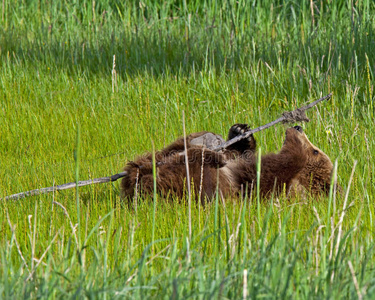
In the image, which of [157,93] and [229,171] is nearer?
[229,171]

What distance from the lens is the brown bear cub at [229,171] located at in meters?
3.06

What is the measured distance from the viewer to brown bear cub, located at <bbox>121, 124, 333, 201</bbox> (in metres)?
3.06

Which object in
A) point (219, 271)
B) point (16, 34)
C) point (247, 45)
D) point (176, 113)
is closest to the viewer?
point (219, 271)

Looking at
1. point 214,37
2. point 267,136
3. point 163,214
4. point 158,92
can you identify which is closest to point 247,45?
point 214,37

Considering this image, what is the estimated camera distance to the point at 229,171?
130 inches

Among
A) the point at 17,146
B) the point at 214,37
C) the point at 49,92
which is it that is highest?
the point at 214,37

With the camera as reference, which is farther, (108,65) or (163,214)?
(108,65)

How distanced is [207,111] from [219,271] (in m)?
3.46

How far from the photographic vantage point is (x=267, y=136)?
456 cm

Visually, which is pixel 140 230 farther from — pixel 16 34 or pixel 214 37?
pixel 16 34

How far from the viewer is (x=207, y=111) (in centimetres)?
518

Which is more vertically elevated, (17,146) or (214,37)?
(214,37)

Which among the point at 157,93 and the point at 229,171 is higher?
the point at 157,93

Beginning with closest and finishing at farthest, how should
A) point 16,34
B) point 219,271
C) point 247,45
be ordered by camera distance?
1. point 219,271
2. point 247,45
3. point 16,34
